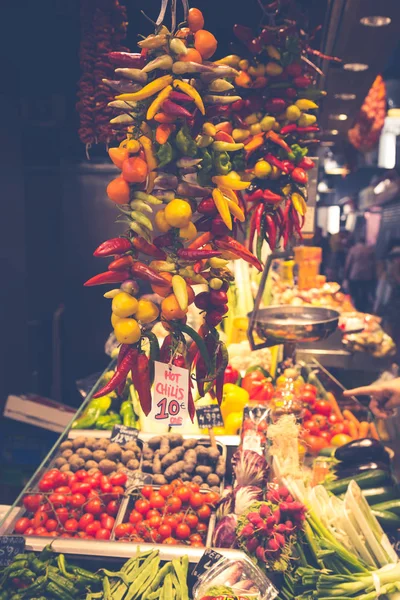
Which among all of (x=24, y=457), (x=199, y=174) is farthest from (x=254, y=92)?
(x=24, y=457)

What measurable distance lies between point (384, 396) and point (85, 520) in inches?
69.8

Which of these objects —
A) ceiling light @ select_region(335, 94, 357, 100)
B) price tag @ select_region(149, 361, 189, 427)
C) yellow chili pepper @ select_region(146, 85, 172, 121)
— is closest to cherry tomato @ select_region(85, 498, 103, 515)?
price tag @ select_region(149, 361, 189, 427)

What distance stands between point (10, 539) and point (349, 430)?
225 cm

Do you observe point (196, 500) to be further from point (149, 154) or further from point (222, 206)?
point (149, 154)

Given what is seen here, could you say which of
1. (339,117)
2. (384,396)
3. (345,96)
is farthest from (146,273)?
(339,117)

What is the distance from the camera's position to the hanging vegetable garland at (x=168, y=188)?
1811mm

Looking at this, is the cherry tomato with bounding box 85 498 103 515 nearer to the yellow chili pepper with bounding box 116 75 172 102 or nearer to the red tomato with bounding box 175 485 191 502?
the red tomato with bounding box 175 485 191 502

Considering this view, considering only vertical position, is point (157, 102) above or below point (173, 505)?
above

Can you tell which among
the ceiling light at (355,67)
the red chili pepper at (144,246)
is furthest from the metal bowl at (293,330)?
the ceiling light at (355,67)

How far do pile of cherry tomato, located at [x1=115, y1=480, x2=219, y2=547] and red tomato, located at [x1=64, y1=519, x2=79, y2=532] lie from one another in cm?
22

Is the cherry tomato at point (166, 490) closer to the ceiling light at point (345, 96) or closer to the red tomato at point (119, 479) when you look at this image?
the red tomato at point (119, 479)

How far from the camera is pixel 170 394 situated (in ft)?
6.41

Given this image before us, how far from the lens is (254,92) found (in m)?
2.93

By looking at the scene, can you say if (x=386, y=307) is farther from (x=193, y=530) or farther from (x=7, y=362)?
(x=193, y=530)
